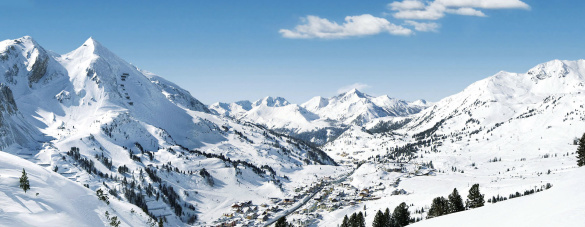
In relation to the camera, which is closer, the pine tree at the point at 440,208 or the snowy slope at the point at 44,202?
the snowy slope at the point at 44,202

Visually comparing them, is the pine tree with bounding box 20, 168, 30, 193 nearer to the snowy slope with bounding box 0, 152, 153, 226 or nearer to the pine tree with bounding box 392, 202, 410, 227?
the snowy slope with bounding box 0, 152, 153, 226

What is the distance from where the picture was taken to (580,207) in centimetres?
3122

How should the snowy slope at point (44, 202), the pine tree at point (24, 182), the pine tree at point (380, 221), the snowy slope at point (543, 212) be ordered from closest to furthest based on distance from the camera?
1. the snowy slope at point (543, 212)
2. the snowy slope at point (44, 202)
3. the pine tree at point (24, 182)
4. the pine tree at point (380, 221)

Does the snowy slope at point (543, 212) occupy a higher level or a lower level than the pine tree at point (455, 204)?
higher

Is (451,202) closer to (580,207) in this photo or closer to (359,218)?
(359,218)

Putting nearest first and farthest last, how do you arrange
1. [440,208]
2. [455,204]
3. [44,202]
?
[44,202] → [455,204] → [440,208]

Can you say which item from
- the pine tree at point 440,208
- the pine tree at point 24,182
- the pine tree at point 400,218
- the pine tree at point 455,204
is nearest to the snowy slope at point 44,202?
the pine tree at point 24,182

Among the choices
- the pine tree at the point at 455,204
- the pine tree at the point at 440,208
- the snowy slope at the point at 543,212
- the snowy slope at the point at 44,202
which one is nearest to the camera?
the snowy slope at the point at 543,212

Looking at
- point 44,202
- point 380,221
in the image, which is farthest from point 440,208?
point 44,202

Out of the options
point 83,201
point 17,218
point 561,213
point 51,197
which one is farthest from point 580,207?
A: point 83,201

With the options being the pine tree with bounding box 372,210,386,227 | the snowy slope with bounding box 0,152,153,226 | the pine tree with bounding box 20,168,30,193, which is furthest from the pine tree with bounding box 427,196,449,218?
the pine tree with bounding box 20,168,30,193

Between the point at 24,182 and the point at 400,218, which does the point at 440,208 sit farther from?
the point at 24,182

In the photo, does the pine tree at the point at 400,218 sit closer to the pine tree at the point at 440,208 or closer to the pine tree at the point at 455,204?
the pine tree at the point at 440,208

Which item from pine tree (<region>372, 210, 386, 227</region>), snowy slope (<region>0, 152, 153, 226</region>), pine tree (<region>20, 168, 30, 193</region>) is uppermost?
pine tree (<region>20, 168, 30, 193</region>)
